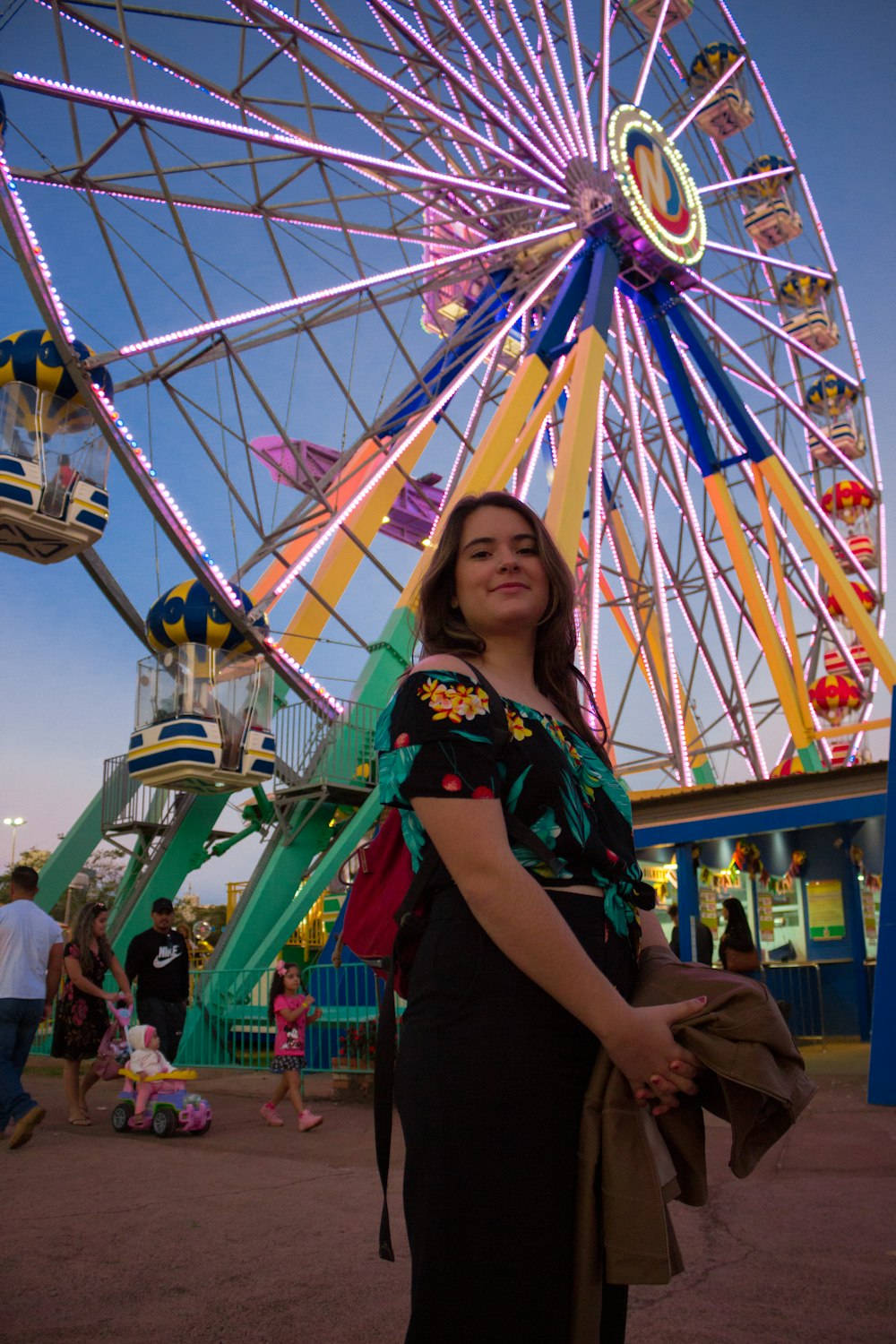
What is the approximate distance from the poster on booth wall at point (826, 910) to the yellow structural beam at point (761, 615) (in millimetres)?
2528

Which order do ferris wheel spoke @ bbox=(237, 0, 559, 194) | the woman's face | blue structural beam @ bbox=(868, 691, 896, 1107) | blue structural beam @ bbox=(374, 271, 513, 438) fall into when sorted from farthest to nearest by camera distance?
blue structural beam @ bbox=(374, 271, 513, 438) < ferris wheel spoke @ bbox=(237, 0, 559, 194) < blue structural beam @ bbox=(868, 691, 896, 1107) < the woman's face

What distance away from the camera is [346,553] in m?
17.6

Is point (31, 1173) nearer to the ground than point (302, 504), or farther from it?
nearer to the ground

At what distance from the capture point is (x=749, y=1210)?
14.0ft

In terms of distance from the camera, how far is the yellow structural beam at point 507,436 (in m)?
13.8

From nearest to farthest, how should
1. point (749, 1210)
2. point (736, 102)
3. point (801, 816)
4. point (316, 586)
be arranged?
1. point (749, 1210)
2. point (801, 816)
3. point (316, 586)
4. point (736, 102)

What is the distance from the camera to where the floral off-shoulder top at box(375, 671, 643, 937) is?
5.49 ft

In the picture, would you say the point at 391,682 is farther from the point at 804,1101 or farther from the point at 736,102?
the point at 736,102

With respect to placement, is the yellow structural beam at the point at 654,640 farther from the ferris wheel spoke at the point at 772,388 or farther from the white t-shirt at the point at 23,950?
the white t-shirt at the point at 23,950

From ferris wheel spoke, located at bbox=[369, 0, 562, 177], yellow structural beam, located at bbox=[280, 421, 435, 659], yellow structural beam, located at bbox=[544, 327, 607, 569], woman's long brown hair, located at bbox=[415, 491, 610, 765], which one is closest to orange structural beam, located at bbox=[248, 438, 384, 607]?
yellow structural beam, located at bbox=[280, 421, 435, 659]

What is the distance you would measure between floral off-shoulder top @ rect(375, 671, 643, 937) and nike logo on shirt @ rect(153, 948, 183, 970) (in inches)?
269

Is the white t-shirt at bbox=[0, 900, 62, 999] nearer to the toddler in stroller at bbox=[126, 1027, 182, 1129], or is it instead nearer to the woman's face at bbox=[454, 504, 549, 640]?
the toddler in stroller at bbox=[126, 1027, 182, 1129]

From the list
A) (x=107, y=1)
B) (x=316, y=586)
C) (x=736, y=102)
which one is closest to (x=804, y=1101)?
(x=107, y=1)

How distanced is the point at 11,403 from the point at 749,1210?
31.5 feet
